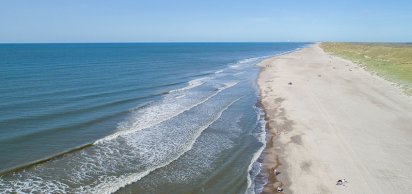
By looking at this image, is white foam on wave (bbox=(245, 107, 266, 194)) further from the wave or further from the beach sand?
the wave

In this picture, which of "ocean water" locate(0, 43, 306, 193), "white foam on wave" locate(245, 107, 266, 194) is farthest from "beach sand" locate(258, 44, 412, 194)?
"ocean water" locate(0, 43, 306, 193)

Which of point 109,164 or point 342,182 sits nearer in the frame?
point 342,182

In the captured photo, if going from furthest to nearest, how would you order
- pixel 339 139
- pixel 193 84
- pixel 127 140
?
pixel 193 84
pixel 127 140
pixel 339 139

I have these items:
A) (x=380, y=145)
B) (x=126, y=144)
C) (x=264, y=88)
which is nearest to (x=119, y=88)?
(x=264, y=88)

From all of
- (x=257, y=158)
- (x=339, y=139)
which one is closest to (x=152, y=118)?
(x=257, y=158)

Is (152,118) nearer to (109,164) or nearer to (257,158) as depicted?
(109,164)

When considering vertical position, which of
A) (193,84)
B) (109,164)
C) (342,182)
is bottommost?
(193,84)

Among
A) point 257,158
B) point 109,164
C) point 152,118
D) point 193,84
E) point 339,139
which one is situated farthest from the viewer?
point 193,84

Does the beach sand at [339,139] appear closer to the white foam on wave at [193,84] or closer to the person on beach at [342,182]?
the person on beach at [342,182]
